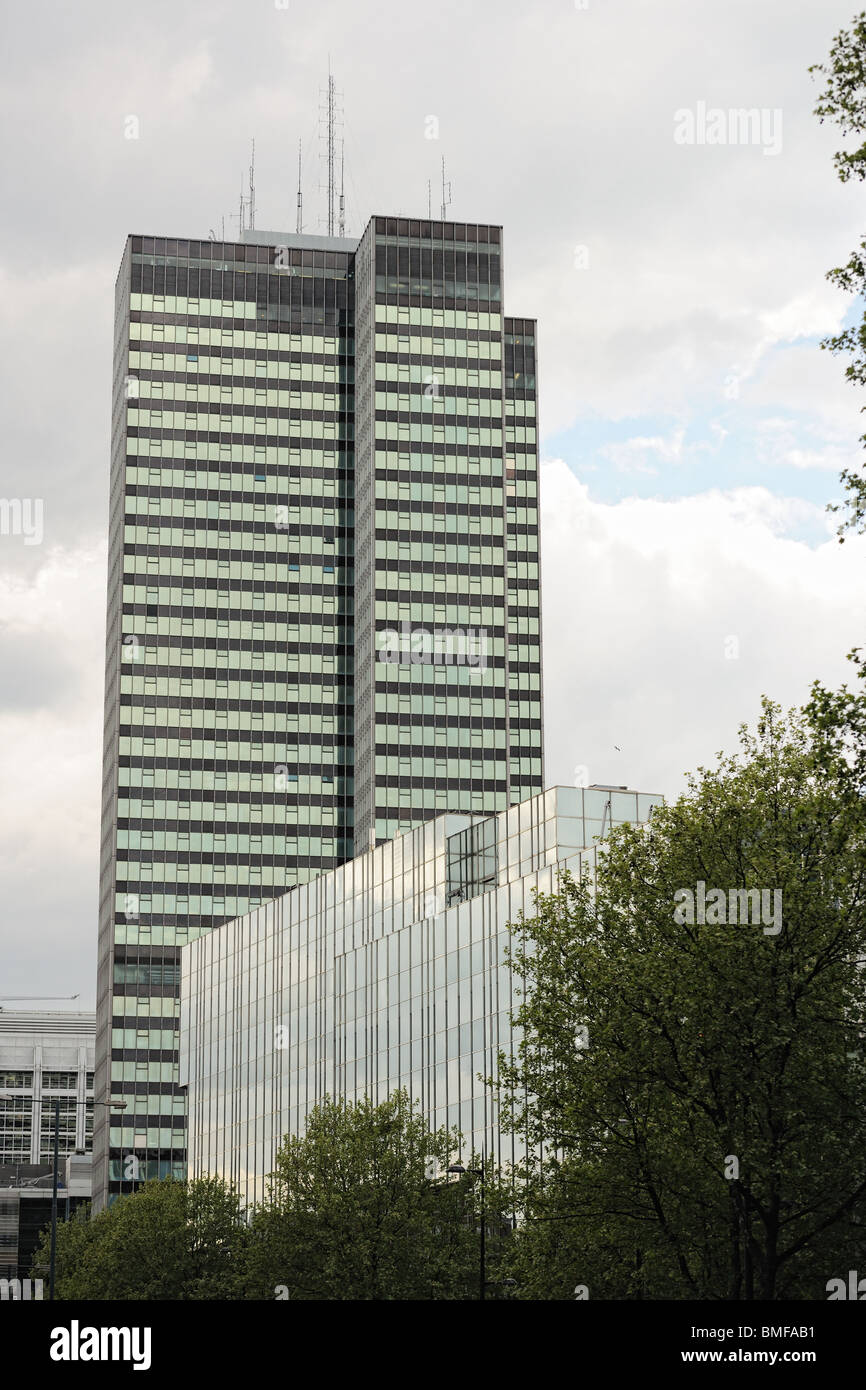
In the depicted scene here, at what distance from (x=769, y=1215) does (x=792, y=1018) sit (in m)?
5.14

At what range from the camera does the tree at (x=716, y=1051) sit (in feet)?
159

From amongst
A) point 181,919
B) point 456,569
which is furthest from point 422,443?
point 181,919

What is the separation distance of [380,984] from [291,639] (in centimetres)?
9078

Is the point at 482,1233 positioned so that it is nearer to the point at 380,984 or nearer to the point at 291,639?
the point at 380,984

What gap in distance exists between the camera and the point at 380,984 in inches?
4247

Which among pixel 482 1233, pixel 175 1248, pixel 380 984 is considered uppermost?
pixel 380 984

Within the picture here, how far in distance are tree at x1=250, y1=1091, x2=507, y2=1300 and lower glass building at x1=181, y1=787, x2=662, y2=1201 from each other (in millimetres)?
4670

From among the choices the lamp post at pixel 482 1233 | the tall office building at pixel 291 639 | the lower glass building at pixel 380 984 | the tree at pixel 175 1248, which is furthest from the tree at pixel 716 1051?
the tall office building at pixel 291 639

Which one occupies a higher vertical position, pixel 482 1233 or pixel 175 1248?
pixel 482 1233

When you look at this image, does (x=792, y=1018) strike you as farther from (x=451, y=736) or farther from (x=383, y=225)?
(x=383, y=225)

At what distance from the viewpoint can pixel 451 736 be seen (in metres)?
184

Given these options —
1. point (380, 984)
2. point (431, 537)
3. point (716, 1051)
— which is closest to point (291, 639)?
point (431, 537)

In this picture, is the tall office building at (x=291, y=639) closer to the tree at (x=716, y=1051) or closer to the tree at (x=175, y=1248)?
the tree at (x=175, y=1248)

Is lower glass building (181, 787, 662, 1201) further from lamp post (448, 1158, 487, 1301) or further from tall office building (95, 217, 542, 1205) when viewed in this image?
tall office building (95, 217, 542, 1205)
